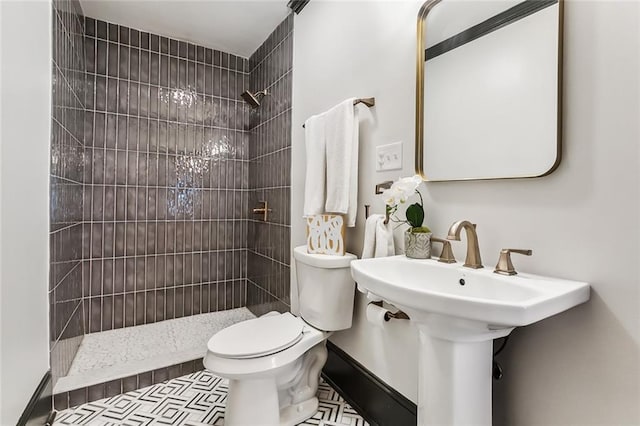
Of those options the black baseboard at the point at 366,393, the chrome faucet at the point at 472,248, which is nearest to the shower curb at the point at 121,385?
the black baseboard at the point at 366,393

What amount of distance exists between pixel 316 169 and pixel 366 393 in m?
1.15

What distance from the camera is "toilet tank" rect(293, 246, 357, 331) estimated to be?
5.10ft

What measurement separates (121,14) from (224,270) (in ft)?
6.82

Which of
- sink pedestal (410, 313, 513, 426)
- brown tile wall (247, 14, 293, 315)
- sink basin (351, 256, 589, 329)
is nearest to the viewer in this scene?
sink basin (351, 256, 589, 329)

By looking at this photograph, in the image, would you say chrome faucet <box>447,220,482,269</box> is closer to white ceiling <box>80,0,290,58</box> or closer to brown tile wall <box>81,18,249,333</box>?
white ceiling <box>80,0,290,58</box>

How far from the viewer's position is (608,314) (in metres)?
0.81

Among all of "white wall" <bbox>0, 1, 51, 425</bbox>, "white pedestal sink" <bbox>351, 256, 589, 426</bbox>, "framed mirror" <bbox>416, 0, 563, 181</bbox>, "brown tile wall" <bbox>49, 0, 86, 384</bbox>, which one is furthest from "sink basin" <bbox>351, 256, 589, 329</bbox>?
"brown tile wall" <bbox>49, 0, 86, 384</bbox>

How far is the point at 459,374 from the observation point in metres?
0.91

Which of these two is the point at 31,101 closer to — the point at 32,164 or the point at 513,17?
the point at 32,164

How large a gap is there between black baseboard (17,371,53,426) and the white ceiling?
2.27m

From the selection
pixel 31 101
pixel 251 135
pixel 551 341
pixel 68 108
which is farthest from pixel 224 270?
pixel 551 341

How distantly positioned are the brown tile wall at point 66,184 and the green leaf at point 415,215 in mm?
1636

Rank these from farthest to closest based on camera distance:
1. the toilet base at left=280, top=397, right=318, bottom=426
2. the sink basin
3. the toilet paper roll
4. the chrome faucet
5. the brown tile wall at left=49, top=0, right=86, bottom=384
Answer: the brown tile wall at left=49, top=0, right=86, bottom=384 < the toilet base at left=280, top=397, right=318, bottom=426 < the toilet paper roll < the chrome faucet < the sink basin

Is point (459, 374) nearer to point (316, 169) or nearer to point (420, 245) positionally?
point (420, 245)
